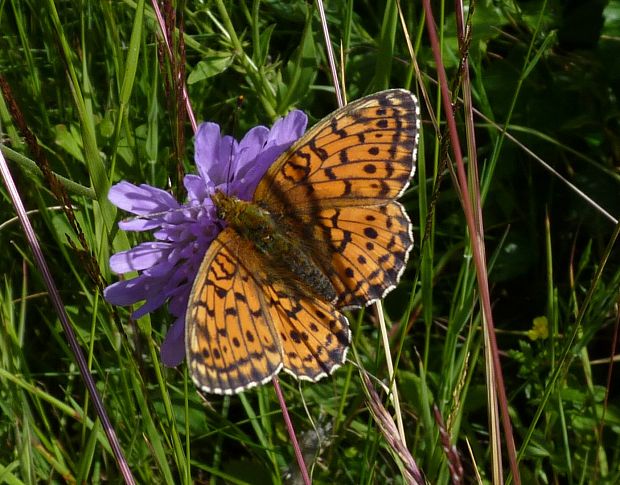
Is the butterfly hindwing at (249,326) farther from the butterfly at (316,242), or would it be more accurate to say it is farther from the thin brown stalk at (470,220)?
the thin brown stalk at (470,220)

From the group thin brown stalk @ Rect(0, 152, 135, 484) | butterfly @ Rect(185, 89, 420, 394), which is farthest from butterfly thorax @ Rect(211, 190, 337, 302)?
thin brown stalk @ Rect(0, 152, 135, 484)

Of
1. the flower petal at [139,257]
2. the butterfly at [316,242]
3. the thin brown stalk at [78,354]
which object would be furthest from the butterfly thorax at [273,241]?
the thin brown stalk at [78,354]

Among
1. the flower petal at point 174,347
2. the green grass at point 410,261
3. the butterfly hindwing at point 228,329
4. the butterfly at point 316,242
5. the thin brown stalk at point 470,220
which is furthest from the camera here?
the green grass at point 410,261

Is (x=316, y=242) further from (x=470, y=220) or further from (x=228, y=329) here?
(x=470, y=220)

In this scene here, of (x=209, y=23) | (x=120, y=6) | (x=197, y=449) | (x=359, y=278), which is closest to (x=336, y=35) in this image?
(x=209, y=23)

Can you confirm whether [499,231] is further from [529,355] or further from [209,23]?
[209,23]
